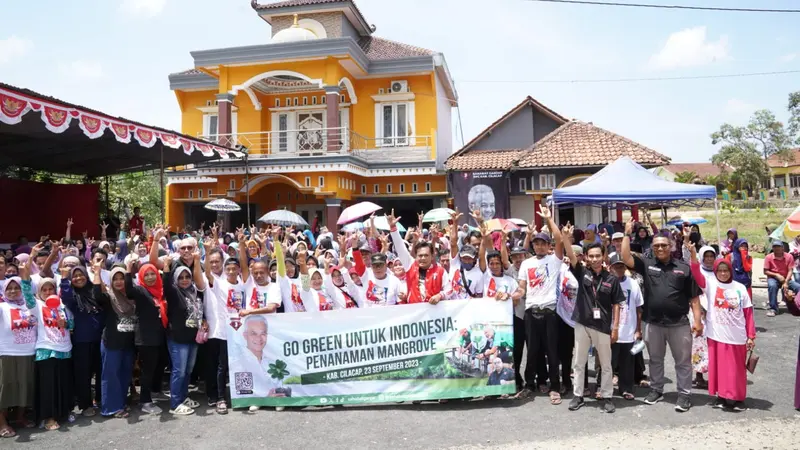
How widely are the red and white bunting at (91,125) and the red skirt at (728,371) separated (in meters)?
10.3

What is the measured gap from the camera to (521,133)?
19.0 metres

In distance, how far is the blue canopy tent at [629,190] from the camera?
9.64m

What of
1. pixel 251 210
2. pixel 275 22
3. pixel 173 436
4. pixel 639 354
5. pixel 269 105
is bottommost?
pixel 173 436

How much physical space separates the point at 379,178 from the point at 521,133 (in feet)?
17.9

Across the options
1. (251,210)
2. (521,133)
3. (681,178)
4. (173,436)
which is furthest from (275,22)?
(681,178)

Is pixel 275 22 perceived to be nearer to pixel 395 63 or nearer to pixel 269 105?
pixel 269 105

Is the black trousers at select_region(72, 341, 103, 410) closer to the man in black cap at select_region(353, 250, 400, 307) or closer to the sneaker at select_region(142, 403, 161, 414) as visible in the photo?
the sneaker at select_region(142, 403, 161, 414)

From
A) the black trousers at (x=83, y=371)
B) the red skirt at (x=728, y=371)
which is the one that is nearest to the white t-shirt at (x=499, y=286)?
the red skirt at (x=728, y=371)

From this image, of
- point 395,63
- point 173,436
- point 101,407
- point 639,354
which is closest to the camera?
point 173,436

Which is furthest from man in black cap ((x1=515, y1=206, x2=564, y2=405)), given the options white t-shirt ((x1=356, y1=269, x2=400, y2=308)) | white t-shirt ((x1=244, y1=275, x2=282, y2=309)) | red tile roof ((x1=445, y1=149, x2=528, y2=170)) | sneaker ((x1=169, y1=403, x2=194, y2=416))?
red tile roof ((x1=445, y1=149, x2=528, y2=170))

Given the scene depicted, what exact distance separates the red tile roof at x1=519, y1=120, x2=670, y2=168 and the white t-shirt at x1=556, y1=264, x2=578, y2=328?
11239 millimetres

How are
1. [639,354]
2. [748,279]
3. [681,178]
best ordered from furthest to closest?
[681,178] → [748,279] → [639,354]

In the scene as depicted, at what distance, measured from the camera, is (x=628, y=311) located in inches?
Result: 217

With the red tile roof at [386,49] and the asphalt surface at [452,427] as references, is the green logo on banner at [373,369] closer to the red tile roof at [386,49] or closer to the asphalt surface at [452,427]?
the asphalt surface at [452,427]
